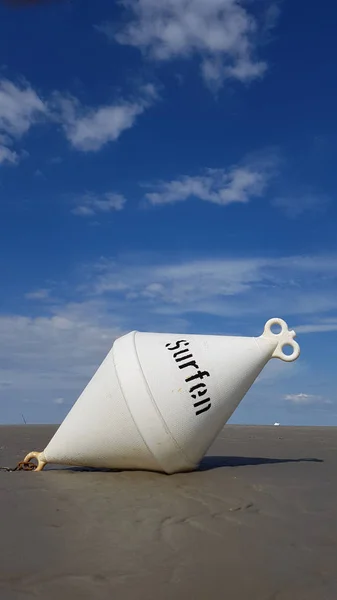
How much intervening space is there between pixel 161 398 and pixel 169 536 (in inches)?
117

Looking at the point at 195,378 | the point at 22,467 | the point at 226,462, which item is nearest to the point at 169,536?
the point at 195,378

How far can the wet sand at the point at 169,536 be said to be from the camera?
137 inches

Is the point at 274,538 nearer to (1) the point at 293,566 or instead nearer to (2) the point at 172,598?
(1) the point at 293,566

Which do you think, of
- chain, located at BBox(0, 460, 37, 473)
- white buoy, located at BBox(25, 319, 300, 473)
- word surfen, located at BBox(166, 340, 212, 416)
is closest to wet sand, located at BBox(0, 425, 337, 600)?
white buoy, located at BBox(25, 319, 300, 473)

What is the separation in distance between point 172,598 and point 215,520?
70.6 inches

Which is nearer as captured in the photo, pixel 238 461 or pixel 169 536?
pixel 169 536

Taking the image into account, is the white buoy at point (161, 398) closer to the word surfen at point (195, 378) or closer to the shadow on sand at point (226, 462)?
the word surfen at point (195, 378)

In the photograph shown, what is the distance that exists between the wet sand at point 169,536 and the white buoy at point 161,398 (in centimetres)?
34

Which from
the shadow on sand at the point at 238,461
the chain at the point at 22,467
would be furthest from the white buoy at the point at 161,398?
the shadow on sand at the point at 238,461

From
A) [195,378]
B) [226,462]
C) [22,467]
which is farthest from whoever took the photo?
[226,462]

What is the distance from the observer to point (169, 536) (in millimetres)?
4496

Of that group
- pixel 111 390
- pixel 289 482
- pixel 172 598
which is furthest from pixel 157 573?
pixel 111 390

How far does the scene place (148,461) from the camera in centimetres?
769

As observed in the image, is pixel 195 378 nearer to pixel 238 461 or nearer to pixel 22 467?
pixel 238 461
